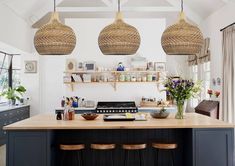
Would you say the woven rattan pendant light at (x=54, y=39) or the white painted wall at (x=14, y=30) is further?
the white painted wall at (x=14, y=30)

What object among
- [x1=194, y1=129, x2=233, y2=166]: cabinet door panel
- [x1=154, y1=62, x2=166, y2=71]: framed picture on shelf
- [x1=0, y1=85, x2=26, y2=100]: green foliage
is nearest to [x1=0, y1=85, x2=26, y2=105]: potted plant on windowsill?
[x1=0, y1=85, x2=26, y2=100]: green foliage

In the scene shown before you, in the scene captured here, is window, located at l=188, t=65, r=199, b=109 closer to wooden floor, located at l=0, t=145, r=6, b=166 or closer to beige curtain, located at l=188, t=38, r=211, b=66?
beige curtain, located at l=188, t=38, r=211, b=66

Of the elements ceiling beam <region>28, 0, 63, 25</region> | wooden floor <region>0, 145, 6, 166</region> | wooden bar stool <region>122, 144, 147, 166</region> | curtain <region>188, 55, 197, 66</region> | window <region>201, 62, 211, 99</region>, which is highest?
ceiling beam <region>28, 0, 63, 25</region>

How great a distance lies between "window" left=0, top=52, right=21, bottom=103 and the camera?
25.8 feet

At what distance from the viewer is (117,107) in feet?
21.6

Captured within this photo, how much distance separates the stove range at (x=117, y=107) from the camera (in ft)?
20.5

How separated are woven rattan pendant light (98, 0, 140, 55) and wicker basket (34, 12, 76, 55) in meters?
0.38

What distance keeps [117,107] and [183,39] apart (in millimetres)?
3749

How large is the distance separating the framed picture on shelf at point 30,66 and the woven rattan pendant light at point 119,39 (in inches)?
215

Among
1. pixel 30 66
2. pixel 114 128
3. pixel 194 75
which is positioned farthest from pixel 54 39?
pixel 194 75

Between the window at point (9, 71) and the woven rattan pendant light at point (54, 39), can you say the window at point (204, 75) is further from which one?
the window at point (9, 71)

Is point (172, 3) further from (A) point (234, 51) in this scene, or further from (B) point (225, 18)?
(A) point (234, 51)

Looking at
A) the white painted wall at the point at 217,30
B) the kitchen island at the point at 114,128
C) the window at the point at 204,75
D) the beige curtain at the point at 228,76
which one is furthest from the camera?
the window at the point at 204,75

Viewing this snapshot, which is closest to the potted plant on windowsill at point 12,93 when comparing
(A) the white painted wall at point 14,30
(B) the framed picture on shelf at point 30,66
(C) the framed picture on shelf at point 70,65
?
(B) the framed picture on shelf at point 30,66
